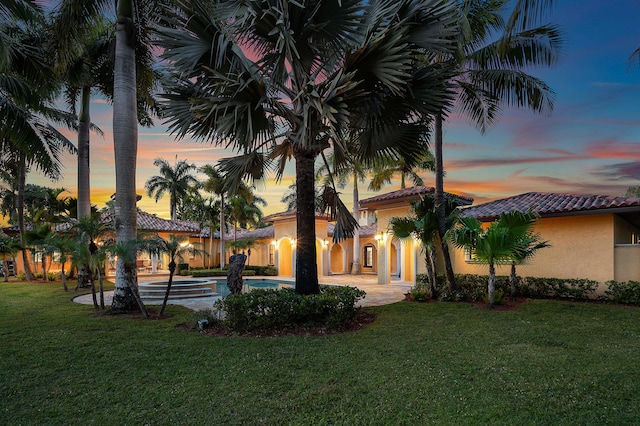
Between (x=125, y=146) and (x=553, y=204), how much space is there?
1389 cm

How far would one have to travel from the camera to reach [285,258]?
26391 millimetres

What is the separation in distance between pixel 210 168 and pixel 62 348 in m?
22.3

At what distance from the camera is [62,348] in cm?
621

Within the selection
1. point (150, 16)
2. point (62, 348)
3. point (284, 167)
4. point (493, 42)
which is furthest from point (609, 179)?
Result: point (62, 348)

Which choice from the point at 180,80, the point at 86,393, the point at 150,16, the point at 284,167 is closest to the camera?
the point at 86,393

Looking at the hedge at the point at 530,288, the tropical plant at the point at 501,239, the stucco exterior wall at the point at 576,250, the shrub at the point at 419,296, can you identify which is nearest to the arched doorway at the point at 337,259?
the hedge at the point at 530,288

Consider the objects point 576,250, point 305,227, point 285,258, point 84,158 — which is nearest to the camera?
point 305,227

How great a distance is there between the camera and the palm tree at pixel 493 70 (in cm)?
1034

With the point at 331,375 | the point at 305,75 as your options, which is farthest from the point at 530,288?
the point at 305,75

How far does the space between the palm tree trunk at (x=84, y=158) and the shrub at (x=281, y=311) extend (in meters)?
12.1

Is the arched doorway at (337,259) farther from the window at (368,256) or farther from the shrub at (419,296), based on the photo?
the shrub at (419,296)

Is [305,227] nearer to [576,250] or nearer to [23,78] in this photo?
[576,250]

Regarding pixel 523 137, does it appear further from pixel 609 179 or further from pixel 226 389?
pixel 226 389

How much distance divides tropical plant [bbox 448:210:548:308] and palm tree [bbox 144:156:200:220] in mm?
31946
